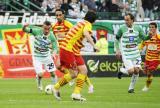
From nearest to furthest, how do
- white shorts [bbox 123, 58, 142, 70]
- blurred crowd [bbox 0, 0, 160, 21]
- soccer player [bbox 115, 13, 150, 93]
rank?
soccer player [bbox 115, 13, 150, 93], white shorts [bbox 123, 58, 142, 70], blurred crowd [bbox 0, 0, 160, 21]

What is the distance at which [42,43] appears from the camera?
23250mm

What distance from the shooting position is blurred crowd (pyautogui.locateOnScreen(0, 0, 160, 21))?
36156 mm

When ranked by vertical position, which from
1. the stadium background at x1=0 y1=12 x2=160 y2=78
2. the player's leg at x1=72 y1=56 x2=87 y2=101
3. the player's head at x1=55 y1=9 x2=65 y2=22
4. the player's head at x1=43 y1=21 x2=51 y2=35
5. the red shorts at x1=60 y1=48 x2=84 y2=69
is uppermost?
the player's head at x1=55 y1=9 x2=65 y2=22

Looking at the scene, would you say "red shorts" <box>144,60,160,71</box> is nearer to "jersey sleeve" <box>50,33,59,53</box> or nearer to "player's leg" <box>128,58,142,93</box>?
"player's leg" <box>128,58,142,93</box>

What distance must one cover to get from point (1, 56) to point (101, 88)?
9.15 meters

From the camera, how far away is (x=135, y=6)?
3744cm

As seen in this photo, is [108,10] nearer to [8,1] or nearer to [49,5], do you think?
[49,5]

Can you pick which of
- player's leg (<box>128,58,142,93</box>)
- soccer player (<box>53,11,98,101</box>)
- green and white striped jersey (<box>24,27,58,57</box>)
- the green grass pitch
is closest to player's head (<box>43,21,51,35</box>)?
green and white striped jersey (<box>24,27,58,57</box>)

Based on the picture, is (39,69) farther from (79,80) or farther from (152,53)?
(79,80)

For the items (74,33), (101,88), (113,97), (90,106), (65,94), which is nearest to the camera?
(90,106)

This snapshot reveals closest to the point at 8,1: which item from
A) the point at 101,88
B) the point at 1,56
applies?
the point at 1,56

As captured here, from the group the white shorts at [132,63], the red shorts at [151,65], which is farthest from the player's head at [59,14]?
the red shorts at [151,65]

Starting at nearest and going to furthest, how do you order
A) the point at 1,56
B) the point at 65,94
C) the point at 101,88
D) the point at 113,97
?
the point at 113,97 < the point at 65,94 < the point at 101,88 < the point at 1,56

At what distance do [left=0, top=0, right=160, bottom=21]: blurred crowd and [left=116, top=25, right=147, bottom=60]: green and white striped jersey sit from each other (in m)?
13.3
